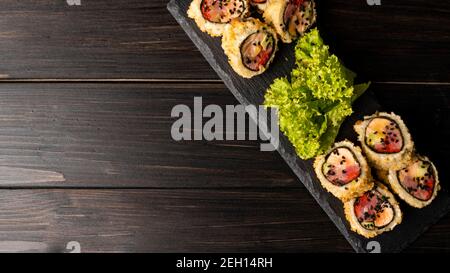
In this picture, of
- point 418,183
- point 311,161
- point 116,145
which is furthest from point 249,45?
point 418,183

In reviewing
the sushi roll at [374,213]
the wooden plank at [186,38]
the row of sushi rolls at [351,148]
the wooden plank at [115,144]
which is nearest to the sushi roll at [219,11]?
the row of sushi rolls at [351,148]

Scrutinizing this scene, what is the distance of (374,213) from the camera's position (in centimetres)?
249

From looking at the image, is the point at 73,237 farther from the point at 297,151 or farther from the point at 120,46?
the point at 297,151

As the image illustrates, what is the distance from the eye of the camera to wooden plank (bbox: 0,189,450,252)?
279 cm

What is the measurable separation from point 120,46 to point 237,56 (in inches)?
26.5

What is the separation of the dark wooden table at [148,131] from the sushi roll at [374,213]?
0.99 ft

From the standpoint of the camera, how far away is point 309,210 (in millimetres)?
2779

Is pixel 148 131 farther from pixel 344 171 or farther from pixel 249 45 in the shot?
pixel 344 171

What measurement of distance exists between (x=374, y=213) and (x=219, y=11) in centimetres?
119

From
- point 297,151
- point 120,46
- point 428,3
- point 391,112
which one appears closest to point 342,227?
point 297,151

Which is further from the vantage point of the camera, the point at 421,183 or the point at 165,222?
the point at 165,222

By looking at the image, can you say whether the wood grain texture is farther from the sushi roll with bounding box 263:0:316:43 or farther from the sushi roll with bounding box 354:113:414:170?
the sushi roll with bounding box 263:0:316:43

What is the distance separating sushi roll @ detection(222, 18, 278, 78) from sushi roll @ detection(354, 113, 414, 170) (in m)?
0.56

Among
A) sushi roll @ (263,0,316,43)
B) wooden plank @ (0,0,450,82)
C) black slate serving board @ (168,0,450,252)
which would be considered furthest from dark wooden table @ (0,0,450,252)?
sushi roll @ (263,0,316,43)
